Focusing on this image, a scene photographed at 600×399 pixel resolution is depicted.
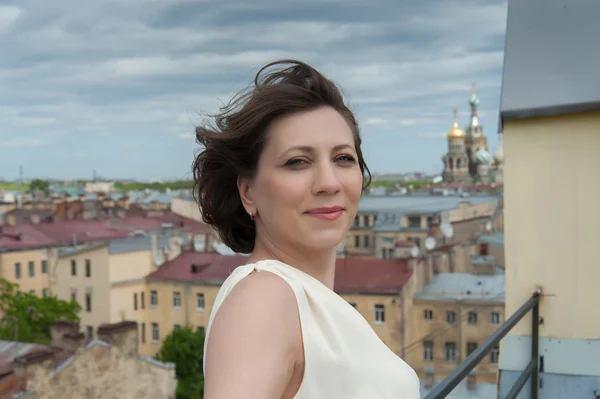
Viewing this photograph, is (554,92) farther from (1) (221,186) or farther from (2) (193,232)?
(2) (193,232)

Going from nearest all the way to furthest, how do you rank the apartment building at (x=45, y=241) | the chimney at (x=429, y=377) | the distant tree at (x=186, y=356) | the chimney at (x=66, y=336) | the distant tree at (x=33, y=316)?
the chimney at (x=66, y=336), the chimney at (x=429, y=377), the distant tree at (x=186, y=356), the distant tree at (x=33, y=316), the apartment building at (x=45, y=241)

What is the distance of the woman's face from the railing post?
1279mm

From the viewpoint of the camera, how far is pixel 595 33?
1893 millimetres

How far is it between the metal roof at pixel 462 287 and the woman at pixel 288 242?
1751 cm

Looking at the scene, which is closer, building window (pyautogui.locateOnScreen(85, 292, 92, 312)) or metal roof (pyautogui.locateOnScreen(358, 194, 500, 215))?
building window (pyautogui.locateOnScreen(85, 292, 92, 312))

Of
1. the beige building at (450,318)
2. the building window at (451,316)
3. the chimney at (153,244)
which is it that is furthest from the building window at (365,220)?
the building window at (451,316)

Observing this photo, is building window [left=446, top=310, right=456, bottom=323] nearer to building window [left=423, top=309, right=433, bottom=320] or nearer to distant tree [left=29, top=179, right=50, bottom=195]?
building window [left=423, top=309, right=433, bottom=320]

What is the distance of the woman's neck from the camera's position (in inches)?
31.0

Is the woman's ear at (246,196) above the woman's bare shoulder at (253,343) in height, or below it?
above

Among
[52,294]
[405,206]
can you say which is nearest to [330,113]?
[52,294]

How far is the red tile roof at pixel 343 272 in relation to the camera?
18422 mm

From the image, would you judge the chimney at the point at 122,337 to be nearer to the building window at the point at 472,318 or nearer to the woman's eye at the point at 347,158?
the building window at the point at 472,318

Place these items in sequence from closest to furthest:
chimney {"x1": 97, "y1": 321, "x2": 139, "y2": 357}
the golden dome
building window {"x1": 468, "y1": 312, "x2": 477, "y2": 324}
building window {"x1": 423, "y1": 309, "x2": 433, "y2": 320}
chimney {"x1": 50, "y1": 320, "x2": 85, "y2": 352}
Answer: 1. chimney {"x1": 97, "y1": 321, "x2": 139, "y2": 357}
2. chimney {"x1": 50, "y1": 320, "x2": 85, "y2": 352}
3. building window {"x1": 468, "y1": 312, "x2": 477, "y2": 324}
4. building window {"x1": 423, "y1": 309, "x2": 433, "y2": 320}
5. the golden dome

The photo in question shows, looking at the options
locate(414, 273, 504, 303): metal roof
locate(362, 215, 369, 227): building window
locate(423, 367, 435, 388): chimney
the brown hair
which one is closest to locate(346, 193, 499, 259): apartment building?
locate(362, 215, 369, 227): building window
